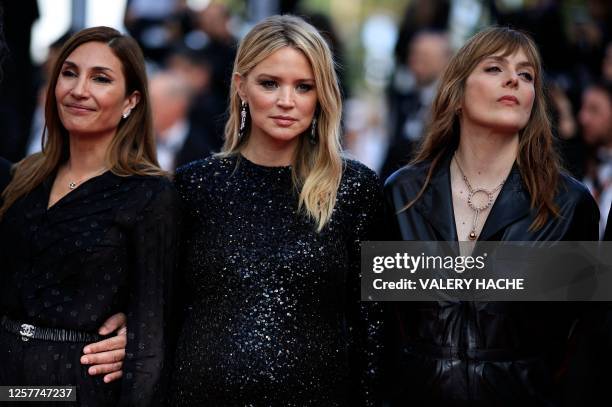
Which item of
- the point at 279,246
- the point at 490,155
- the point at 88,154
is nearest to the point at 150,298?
the point at 279,246

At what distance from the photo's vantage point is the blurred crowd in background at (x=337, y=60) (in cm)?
774

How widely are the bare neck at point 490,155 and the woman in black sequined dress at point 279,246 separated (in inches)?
16.8

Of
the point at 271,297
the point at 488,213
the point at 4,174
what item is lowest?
the point at 271,297

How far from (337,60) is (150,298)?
3710 millimetres

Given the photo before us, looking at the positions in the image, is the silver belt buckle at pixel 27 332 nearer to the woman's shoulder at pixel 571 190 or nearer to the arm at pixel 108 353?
the arm at pixel 108 353

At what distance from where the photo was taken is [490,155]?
4.36m

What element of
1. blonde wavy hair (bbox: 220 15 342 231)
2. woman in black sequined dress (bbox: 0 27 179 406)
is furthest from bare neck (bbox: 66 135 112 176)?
blonde wavy hair (bbox: 220 15 342 231)

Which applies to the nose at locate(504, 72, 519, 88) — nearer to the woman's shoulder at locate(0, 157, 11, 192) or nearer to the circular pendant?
the circular pendant

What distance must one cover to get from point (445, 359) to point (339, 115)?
106cm

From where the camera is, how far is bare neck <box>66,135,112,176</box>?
4.32 meters

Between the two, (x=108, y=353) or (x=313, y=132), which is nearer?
(x=108, y=353)

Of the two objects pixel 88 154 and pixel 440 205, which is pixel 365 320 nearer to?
pixel 440 205

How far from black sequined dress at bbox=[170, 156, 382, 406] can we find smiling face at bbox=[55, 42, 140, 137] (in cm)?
41

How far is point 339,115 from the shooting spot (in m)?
4.35
